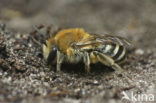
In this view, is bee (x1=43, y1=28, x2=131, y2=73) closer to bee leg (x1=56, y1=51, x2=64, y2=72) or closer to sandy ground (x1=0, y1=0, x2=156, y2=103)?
bee leg (x1=56, y1=51, x2=64, y2=72)

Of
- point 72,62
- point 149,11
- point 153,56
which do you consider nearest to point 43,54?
point 72,62

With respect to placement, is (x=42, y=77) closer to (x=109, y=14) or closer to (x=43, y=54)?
(x=43, y=54)

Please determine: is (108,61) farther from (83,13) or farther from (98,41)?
(83,13)

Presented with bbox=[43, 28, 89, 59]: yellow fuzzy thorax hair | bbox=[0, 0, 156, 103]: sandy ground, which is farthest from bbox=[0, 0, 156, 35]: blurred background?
bbox=[43, 28, 89, 59]: yellow fuzzy thorax hair

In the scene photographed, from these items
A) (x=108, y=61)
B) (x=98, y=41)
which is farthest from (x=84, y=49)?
(x=108, y=61)

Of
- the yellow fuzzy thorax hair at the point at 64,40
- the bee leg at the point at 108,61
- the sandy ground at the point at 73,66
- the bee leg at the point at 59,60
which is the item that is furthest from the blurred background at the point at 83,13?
the bee leg at the point at 59,60

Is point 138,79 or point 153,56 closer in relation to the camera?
point 138,79

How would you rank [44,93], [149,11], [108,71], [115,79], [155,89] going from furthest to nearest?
[149,11] < [108,71] < [115,79] < [155,89] < [44,93]

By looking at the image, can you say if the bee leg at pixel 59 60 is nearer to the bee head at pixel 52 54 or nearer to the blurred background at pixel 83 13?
the bee head at pixel 52 54

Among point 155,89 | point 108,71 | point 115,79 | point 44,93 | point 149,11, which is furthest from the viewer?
point 149,11
